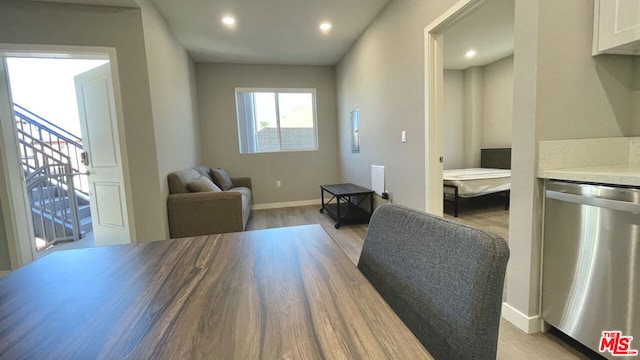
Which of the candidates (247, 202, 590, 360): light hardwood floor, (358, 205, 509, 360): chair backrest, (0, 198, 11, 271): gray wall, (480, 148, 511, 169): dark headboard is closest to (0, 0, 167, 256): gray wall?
(0, 198, 11, 271): gray wall

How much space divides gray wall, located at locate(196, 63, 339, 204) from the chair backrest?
451 centimetres

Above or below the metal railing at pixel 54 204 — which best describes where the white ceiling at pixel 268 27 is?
above

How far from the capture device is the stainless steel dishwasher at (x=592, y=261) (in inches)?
43.8

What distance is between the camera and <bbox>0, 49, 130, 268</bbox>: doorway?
255 cm

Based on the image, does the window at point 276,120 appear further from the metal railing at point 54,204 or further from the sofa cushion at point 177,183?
the metal railing at point 54,204

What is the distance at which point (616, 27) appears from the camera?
4.33 feet

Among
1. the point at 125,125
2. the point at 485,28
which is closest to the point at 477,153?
the point at 485,28

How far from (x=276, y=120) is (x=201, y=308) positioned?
15.7 feet

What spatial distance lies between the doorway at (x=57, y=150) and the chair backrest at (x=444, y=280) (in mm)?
2946

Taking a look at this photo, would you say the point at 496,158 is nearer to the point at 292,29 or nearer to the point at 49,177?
the point at 292,29

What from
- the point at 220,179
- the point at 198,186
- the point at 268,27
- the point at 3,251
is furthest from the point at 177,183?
the point at 268,27

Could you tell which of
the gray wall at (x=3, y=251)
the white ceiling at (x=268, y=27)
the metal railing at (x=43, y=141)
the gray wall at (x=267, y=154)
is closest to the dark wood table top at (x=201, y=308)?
the gray wall at (x=3, y=251)

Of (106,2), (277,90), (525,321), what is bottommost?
(525,321)

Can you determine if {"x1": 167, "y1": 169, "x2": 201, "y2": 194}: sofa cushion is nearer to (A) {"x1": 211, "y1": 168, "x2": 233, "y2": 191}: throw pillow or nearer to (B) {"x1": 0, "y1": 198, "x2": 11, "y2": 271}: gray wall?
(A) {"x1": 211, "y1": 168, "x2": 233, "y2": 191}: throw pillow
